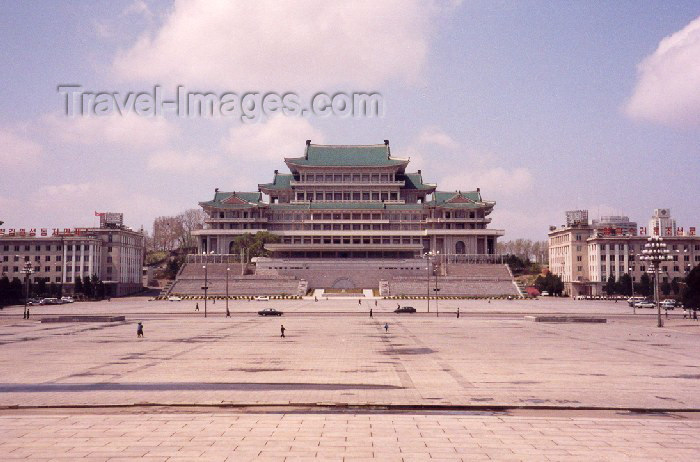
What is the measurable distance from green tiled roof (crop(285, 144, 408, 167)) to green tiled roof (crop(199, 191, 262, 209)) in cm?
1074

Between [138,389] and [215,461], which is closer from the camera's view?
[215,461]

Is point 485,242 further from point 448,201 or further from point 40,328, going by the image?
point 40,328

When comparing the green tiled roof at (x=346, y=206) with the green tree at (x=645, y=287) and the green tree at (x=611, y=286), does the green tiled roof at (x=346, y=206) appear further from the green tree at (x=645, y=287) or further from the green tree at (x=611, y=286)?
the green tree at (x=645, y=287)

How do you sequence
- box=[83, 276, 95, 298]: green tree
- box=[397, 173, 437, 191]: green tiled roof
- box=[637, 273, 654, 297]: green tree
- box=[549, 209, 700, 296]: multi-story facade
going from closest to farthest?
box=[83, 276, 95, 298]: green tree, box=[637, 273, 654, 297]: green tree, box=[549, 209, 700, 296]: multi-story facade, box=[397, 173, 437, 191]: green tiled roof

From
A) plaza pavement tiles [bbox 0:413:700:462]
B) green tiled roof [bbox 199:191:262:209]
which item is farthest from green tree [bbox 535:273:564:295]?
plaza pavement tiles [bbox 0:413:700:462]

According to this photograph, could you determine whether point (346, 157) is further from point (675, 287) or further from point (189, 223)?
point (675, 287)

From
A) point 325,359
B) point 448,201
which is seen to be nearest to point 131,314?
point 325,359

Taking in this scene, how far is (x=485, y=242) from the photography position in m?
129

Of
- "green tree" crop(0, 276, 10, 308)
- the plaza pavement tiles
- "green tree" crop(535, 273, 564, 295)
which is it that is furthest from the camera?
"green tree" crop(535, 273, 564, 295)

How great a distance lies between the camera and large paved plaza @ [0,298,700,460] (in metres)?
14.4

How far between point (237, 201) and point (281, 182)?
1342 cm

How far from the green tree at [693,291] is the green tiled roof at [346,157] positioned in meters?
76.6

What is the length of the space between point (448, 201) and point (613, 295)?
37.0m

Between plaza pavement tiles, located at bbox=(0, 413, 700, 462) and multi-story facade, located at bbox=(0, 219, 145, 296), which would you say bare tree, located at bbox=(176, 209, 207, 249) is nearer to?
multi-story facade, located at bbox=(0, 219, 145, 296)
